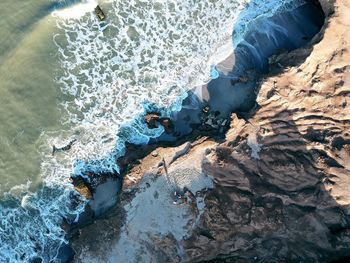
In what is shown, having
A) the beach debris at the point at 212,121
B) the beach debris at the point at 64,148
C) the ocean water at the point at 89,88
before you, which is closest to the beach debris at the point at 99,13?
the ocean water at the point at 89,88

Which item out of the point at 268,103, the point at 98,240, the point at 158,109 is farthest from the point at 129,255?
the point at 268,103

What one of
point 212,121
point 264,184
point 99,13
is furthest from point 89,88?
point 264,184

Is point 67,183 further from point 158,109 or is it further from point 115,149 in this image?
point 158,109

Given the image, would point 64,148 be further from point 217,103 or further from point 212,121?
point 217,103

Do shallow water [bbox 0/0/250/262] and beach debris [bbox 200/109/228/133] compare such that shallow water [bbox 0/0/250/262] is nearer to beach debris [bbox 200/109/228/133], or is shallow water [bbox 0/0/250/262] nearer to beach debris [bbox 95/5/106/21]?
beach debris [bbox 95/5/106/21]

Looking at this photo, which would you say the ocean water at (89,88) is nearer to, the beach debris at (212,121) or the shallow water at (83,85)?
the shallow water at (83,85)

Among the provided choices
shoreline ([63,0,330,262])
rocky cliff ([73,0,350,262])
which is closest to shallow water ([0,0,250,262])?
shoreline ([63,0,330,262])
